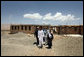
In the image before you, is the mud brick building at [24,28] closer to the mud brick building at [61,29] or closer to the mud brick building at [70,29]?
the mud brick building at [61,29]

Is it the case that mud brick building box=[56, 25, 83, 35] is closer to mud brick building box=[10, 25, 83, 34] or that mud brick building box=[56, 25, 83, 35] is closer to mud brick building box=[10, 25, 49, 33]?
mud brick building box=[10, 25, 83, 34]

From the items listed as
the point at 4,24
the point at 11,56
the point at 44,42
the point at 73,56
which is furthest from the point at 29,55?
the point at 4,24

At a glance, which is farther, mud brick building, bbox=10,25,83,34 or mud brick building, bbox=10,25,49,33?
mud brick building, bbox=10,25,49,33

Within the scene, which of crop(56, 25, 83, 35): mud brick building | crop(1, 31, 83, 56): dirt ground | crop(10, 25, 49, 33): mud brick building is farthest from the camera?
crop(10, 25, 49, 33): mud brick building

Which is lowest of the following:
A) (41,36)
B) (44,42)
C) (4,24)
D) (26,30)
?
(4,24)

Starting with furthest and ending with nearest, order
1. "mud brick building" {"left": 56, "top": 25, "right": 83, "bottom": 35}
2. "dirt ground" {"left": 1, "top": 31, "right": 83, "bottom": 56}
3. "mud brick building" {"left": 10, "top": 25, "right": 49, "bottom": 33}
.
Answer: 1. "mud brick building" {"left": 10, "top": 25, "right": 49, "bottom": 33}
2. "mud brick building" {"left": 56, "top": 25, "right": 83, "bottom": 35}
3. "dirt ground" {"left": 1, "top": 31, "right": 83, "bottom": 56}

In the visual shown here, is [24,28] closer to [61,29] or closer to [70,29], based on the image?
[61,29]

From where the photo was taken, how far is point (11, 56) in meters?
9.70

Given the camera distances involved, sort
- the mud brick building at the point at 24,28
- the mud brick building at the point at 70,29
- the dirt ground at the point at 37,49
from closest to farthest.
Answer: the dirt ground at the point at 37,49
the mud brick building at the point at 70,29
the mud brick building at the point at 24,28

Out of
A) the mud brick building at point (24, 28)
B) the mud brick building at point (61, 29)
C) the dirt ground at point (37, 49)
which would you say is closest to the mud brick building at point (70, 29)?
the mud brick building at point (61, 29)

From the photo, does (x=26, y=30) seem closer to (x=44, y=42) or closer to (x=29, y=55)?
(x=44, y=42)

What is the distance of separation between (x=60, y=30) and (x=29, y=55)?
21139 mm

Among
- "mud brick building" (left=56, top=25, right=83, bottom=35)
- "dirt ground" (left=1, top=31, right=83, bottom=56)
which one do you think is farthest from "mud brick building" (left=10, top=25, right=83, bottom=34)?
"dirt ground" (left=1, top=31, right=83, bottom=56)

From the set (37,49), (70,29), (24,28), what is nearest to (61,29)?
(70,29)
